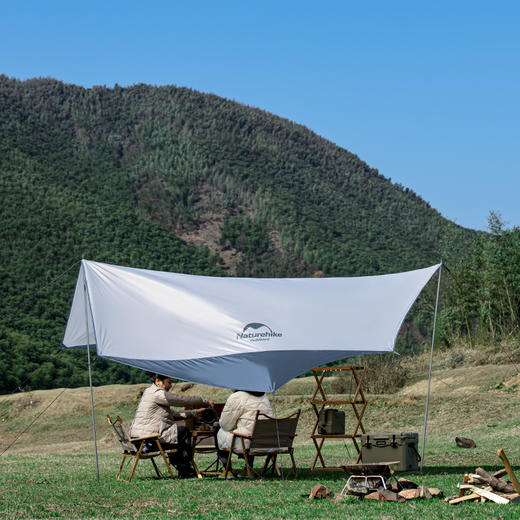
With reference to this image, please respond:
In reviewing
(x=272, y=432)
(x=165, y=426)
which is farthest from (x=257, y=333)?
(x=165, y=426)

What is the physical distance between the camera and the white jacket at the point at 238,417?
783cm

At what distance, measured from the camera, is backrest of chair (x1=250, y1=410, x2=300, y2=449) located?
25.1 ft

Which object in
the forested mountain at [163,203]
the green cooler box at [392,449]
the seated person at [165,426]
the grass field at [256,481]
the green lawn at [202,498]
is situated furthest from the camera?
the forested mountain at [163,203]

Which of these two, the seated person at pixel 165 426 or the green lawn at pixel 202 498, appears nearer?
the green lawn at pixel 202 498

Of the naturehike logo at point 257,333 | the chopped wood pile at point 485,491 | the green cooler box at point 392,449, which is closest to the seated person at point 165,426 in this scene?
the naturehike logo at point 257,333

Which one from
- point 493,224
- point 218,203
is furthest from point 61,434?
point 218,203

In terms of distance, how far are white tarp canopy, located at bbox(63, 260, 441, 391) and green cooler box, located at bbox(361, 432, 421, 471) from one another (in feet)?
3.09

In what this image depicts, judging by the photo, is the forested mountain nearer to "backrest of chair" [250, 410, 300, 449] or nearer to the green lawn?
the green lawn

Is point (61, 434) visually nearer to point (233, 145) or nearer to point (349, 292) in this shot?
point (349, 292)

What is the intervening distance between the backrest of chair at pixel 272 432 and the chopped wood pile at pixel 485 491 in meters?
2.06

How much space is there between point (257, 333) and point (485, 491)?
9.41ft

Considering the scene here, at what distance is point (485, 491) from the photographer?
584 cm

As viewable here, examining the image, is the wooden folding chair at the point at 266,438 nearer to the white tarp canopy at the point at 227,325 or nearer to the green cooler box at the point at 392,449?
the white tarp canopy at the point at 227,325

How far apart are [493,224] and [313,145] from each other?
62.5 metres
